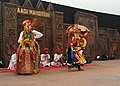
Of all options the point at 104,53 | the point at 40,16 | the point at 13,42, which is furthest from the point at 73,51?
the point at 104,53

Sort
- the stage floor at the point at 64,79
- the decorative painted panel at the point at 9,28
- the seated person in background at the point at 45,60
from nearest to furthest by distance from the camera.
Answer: the stage floor at the point at 64,79 → the decorative painted panel at the point at 9,28 → the seated person in background at the point at 45,60

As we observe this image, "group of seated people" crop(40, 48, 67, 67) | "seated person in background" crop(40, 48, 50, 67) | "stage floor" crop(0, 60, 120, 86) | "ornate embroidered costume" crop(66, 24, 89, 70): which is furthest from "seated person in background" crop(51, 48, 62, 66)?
"stage floor" crop(0, 60, 120, 86)

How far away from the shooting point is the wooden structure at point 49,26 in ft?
36.3

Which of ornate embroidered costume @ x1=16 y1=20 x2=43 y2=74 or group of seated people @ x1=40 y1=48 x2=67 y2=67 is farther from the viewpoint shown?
group of seated people @ x1=40 y1=48 x2=67 y2=67

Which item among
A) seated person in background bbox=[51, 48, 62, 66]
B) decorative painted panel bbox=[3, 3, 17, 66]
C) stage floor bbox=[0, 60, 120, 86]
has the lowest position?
stage floor bbox=[0, 60, 120, 86]

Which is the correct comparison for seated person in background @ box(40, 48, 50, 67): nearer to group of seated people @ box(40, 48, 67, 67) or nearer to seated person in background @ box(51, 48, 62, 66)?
group of seated people @ box(40, 48, 67, 67)

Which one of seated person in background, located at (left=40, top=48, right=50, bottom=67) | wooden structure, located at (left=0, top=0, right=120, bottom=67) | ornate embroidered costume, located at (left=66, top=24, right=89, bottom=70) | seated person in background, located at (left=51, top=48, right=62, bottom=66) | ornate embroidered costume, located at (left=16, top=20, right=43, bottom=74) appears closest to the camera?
ornate embroidered costume, located at (left=16, top=20, right=43, bottom=74)

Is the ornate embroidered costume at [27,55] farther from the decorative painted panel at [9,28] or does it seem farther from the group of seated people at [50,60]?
the group of seated people at [50,60]

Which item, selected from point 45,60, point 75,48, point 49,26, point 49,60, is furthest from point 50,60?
point 75,48

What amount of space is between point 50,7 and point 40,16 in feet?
3.85

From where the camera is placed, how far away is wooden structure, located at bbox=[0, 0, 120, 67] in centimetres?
1107

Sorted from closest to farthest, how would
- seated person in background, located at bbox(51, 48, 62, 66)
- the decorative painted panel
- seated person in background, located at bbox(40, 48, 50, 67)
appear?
the decorative painted panel < seated person in background, located at bbox(40, 48, 50, 67) < seated person in background, located at bbox(51, 48, 62, 66)

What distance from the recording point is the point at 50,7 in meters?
13.7

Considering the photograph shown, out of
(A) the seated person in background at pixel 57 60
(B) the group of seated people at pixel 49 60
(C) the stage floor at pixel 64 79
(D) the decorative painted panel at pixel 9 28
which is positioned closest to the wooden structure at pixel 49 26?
(D) the decorative painted panel at pixel 9 28
